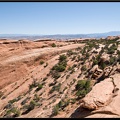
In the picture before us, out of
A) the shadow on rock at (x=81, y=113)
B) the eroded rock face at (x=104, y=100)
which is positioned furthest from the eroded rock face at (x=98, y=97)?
the shadow on rock at (x=81, y=113)

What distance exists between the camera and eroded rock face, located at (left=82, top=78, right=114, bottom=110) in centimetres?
1117

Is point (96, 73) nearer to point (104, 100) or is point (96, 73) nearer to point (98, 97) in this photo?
point (98, 97)

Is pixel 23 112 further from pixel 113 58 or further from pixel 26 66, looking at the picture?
pixel 26 66

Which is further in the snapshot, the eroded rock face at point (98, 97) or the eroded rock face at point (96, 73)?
the eroded rock face at point (96, 73)

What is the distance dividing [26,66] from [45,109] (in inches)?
755

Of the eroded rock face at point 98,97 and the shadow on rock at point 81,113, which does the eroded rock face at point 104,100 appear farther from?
the shadow on rock at point 81,113

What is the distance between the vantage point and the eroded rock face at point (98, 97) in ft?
36.7

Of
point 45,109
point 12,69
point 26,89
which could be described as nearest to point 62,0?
point 45,109

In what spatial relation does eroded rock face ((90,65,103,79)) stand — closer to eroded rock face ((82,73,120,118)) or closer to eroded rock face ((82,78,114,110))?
eroded rock face ((82,73,120,118))

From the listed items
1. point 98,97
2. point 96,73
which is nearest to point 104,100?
point 98,97

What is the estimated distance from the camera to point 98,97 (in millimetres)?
11633

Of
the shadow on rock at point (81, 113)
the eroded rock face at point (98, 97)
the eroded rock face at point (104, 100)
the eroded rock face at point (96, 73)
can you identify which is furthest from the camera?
the eroded rock face at point (96, 73)

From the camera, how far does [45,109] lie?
15148mm

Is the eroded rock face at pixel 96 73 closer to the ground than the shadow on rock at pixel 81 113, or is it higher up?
higher up
